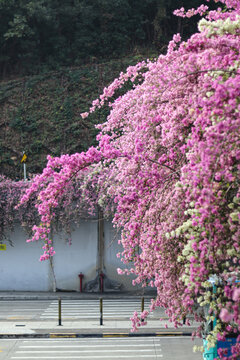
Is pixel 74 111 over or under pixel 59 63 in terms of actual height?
under

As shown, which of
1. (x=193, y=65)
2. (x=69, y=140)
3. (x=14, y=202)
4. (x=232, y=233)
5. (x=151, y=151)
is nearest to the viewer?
(x=232, y=233)

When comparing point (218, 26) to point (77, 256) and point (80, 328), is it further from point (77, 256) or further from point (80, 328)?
point (77, 256)

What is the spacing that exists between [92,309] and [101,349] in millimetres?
6890

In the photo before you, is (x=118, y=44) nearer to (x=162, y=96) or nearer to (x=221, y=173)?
(x=162, y=96)

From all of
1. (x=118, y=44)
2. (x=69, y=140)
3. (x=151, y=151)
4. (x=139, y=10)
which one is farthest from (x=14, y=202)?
(x=139, y=10)

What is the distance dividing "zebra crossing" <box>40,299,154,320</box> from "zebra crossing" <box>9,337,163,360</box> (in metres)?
3.53

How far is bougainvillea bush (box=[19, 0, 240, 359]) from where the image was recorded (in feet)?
21.6

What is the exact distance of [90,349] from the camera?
16.9 metres

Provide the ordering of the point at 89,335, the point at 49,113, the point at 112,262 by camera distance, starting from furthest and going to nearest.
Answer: the point at 49,113
the point at 112,262
the point at 89,335

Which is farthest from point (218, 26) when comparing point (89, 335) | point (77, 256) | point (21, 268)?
point (21, 268)

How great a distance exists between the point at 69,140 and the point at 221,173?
3633 centimetres

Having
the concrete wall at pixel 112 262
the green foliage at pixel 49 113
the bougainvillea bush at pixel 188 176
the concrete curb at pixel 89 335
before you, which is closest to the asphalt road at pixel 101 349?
the concrete curb at pixel 89 335

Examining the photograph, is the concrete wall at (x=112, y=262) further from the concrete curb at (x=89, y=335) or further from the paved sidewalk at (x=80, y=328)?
the concrete curb at (x=89, y=335)

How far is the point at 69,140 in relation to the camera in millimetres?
42562
